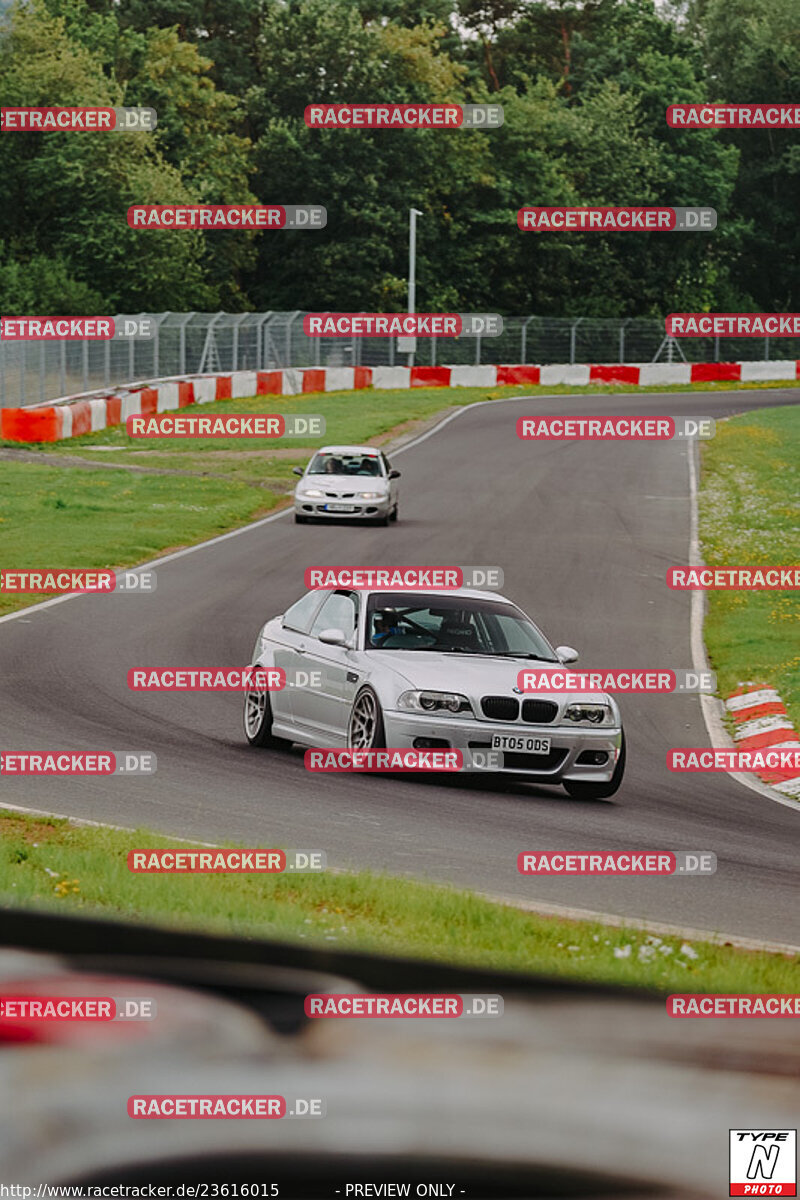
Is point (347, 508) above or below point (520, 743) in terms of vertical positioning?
below

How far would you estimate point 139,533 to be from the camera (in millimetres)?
29484

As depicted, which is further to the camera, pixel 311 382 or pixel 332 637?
pixel 311 382

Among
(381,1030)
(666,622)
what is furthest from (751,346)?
(381,1030)

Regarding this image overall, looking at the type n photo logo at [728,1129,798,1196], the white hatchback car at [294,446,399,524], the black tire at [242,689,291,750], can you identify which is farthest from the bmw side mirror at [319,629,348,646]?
the white hatchback car at [294,446,399,524]

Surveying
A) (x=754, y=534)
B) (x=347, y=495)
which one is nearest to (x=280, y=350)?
(x=347, y=495)

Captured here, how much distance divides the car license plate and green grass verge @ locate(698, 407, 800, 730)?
3622 mm

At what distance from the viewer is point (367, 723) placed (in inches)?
503

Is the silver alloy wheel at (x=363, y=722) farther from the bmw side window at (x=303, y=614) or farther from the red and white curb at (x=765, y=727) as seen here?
the red and white curb at (x=765, y=727)

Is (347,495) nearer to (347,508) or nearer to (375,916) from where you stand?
(347,508)

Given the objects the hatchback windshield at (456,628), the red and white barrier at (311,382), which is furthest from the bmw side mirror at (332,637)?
the red and white barrier at (311,382)

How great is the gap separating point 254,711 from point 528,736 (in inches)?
97.0

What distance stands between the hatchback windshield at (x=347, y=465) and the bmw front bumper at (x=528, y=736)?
20.5 metres

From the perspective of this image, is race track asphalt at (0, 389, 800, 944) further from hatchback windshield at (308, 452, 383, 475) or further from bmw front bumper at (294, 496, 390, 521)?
hatchback windshield at (308, 452, 383, 475)

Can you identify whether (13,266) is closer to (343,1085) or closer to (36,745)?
(36,745)
